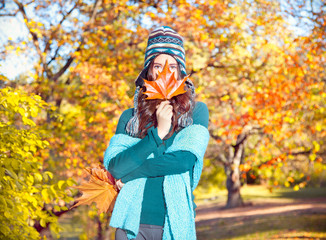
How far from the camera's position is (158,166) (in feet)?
7.54

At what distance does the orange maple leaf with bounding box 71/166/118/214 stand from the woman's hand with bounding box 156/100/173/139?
21.9 inches

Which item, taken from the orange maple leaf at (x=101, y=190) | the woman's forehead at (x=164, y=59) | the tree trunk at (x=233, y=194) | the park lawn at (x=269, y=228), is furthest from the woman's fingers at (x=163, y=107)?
the tree trunk at (x=233, y=194)

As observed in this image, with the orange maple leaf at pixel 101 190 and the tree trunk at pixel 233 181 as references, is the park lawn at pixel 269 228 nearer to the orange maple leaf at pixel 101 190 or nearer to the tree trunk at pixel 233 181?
the tree trunk at pixel 233 181

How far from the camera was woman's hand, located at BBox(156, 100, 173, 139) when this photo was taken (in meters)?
2.32

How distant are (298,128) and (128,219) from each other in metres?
9.95

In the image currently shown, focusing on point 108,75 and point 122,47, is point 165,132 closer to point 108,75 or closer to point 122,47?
point 108,75

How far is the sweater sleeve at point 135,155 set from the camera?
2311 millimetres

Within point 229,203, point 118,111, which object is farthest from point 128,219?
point 229,203

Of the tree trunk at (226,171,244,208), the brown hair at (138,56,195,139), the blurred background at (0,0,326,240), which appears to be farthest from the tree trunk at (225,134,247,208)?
the brown hair at (138,56,195,139)

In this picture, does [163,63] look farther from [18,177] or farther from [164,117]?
[18,177]

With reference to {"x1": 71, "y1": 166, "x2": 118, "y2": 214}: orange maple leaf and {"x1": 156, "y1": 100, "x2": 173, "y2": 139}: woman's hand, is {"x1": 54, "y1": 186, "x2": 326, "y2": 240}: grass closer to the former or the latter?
{"x1": 71, "y1": 166, "x2": 118, "y2": 214}: orange maple leaf

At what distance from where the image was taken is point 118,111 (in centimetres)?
845

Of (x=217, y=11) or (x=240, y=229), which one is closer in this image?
(x=217, y=11)

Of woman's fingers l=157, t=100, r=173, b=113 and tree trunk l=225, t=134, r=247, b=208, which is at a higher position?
woman's fingers l=157, t=100, r=173, b=113
